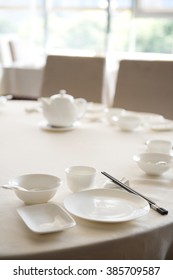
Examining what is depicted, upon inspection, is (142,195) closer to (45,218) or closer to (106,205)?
(106,205)

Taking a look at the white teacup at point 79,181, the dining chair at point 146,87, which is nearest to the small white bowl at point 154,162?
the white teacup at point 79,181

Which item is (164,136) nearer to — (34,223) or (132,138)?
(132,138)

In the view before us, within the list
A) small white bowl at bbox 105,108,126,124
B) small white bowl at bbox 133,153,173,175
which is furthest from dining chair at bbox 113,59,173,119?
small white bowl at bbox 133,153,173,175

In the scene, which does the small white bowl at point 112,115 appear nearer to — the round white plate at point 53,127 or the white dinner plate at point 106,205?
the round white plate at point 53,127

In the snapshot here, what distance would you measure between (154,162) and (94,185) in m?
0.23

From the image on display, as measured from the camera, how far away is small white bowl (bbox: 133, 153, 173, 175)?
1043 millimetres

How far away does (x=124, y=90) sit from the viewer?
221 centimetres

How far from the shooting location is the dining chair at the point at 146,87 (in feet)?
6.90

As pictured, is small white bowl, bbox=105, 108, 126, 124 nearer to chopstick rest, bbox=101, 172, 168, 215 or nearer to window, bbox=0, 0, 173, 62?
chopstick rest, bbox=101, 172, 168, 215

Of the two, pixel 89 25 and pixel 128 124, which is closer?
pixel 128 124

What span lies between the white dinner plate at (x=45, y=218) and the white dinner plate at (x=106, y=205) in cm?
3

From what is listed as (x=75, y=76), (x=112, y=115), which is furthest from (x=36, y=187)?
(x=75, y=76)

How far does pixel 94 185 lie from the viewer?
3.21ft

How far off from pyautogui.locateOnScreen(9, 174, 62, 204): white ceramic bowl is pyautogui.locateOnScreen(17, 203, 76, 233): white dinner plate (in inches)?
0.9
